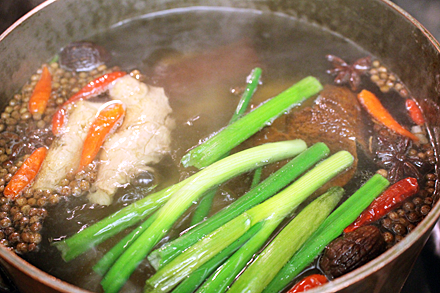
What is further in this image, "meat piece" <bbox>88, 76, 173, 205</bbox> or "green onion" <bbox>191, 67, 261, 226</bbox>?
"meat piece" <bbox>88, 76, 173, 205</bbox>

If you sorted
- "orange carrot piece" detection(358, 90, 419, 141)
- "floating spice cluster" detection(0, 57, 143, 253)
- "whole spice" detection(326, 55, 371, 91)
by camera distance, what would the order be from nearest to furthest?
"floating spice cluster" detection(0, 57, 143, 253) → "orange carrot piece" detection(358, 90, 419, 141) → "whole spice" detection(326, 55, 371, 91)

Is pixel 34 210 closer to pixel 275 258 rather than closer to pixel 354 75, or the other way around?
Answer: pixel 275 258

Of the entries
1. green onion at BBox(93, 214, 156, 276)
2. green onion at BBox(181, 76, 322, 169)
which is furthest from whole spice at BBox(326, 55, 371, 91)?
green onion at BBox(93, 214, 156, 276)

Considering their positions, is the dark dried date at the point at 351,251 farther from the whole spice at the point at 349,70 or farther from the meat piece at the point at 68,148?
the meat piece at the point at 68,148

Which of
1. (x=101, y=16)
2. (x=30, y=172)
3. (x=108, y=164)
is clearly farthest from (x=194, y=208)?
(x=101, y=16)

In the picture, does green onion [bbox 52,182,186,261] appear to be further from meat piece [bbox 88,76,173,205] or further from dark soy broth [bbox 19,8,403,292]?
meat piece [bbox 88,76,173,205]

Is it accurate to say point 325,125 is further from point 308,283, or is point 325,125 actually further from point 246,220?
point 308,283

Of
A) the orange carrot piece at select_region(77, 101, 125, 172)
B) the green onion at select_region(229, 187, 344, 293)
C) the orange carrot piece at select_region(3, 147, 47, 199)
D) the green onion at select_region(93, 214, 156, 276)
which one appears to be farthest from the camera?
the orange carrot piece at select_region(77, 101, 125, 172)
